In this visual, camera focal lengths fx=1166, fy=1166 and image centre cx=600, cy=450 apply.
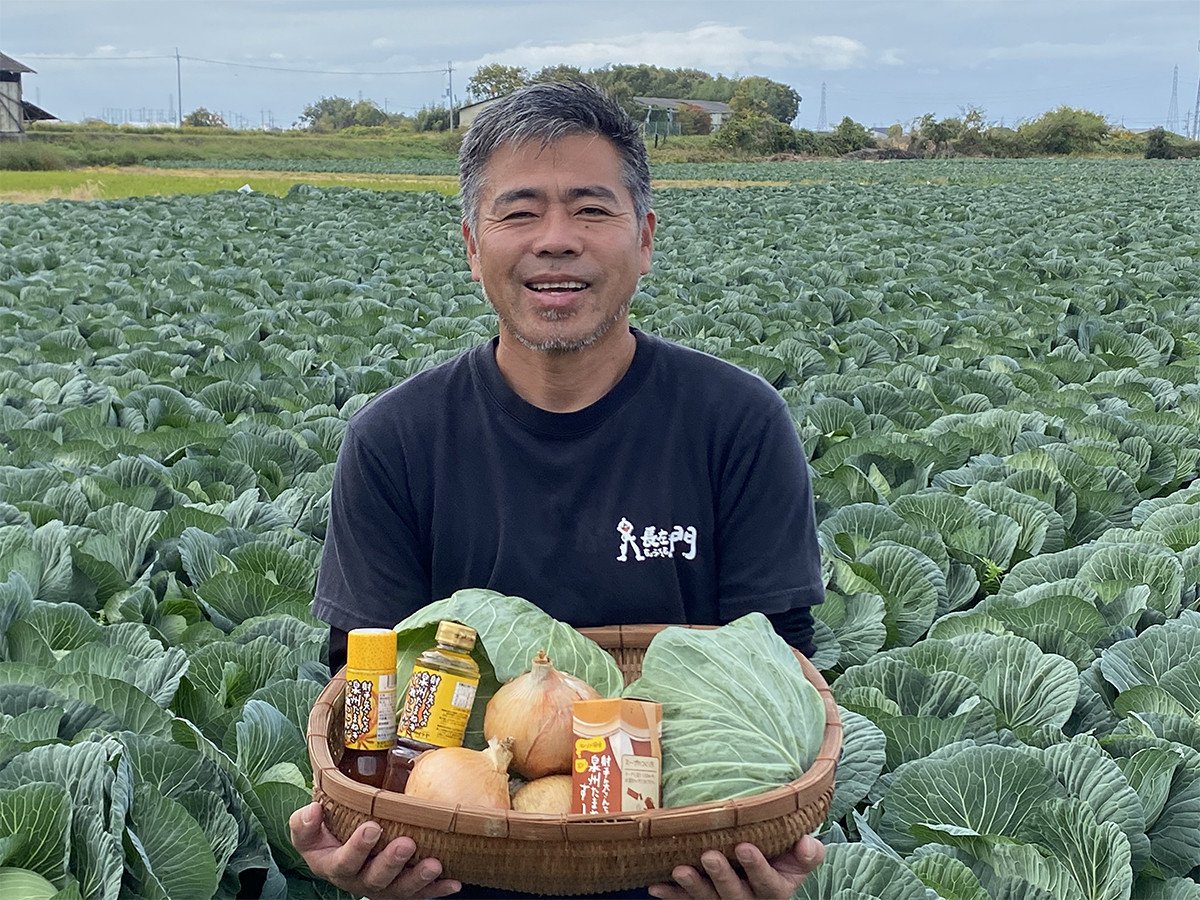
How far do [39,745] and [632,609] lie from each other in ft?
4.12

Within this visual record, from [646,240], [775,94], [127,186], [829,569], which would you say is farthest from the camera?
[775,94]

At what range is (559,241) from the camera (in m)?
2.22

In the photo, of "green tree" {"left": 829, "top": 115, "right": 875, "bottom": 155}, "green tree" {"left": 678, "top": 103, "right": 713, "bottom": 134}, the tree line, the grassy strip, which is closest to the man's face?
the grassy strip

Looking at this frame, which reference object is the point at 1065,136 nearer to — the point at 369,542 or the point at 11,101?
the point at 11,101

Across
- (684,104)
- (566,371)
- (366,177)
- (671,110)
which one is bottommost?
(566,371)

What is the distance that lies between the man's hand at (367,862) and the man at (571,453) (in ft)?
1.93

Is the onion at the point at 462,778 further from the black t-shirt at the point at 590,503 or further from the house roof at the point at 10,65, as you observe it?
the house roof at the point at 10,65

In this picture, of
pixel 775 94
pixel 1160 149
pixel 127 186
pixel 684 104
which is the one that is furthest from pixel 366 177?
pixel 775 94

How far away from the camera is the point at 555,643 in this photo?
207 centimetres

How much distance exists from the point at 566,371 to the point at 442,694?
0.78 meters

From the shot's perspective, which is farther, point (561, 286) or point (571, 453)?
point (571, 453)

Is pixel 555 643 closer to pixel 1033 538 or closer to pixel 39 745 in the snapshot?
pixel 39 745

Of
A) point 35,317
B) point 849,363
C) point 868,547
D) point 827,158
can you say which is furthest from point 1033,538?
point 827,158

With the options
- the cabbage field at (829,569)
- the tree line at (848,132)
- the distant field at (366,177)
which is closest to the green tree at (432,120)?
the tree line at (848,132)
